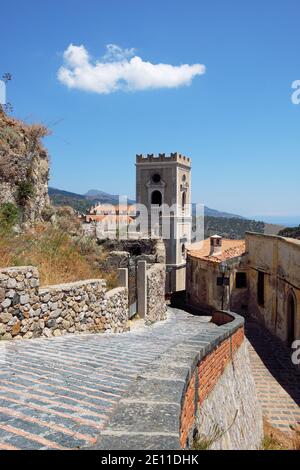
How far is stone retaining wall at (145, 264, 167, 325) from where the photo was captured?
1456 centimetres

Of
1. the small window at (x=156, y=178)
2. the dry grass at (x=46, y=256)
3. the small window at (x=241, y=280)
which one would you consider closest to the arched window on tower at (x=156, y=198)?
the small window at (x=156, y=178)

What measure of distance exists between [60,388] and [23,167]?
1046 cm

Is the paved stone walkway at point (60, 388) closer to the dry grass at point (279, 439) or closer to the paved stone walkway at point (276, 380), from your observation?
the dry grass at point (279, 439)

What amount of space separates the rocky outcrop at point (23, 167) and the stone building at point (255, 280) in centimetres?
880

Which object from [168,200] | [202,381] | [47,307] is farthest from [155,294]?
[168,200]

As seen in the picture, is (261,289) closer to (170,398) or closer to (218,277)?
(218,277)

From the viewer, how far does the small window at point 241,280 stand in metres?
21.4

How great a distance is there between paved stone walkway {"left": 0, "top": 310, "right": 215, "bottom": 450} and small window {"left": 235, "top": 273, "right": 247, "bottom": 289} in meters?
16.3

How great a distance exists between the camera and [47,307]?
266 inches

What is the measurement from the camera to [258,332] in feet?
57.5

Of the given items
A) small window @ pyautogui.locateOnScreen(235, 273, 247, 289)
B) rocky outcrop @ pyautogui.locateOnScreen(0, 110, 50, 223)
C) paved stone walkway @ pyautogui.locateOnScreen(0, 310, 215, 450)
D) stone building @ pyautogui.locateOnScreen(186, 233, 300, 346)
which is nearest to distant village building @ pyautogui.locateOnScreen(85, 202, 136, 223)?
stone building @ pyautogui.locateOnScreen(186, 233, 300, 346)

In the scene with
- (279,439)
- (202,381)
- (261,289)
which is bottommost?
(279,439)

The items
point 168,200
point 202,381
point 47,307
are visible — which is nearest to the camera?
point 202,381

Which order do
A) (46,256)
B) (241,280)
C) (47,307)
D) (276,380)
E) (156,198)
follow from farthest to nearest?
(156,198) < (241,280) < (276,380) < (46,256) < (47,307)
